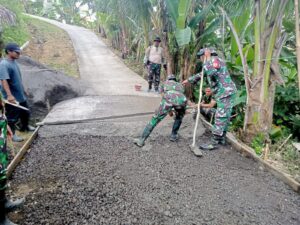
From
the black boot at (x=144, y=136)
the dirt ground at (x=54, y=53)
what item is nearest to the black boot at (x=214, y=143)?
the black boot at (x=144, y=136)

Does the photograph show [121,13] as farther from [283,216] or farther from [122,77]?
[283,216]

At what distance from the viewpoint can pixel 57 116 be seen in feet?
19.5

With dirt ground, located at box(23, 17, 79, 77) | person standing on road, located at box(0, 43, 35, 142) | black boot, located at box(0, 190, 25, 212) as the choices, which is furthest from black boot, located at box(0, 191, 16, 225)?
dirt ground, located at box(23, 17, 79, 77)

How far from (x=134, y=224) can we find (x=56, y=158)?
1953 millimetres

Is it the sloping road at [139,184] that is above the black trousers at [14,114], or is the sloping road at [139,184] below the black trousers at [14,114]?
below

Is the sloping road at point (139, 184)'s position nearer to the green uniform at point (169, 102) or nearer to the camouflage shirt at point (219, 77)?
the green uniform at point (169, 102)

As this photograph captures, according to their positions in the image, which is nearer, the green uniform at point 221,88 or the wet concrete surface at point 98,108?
the green uniform at point 221,88

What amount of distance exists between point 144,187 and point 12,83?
3.04 m

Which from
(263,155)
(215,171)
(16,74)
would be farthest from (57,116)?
(263,155)

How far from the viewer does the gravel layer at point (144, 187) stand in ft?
9.69

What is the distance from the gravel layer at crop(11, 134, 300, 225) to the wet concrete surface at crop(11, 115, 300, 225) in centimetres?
1

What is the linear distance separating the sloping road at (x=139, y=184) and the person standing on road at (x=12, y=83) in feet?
1.88

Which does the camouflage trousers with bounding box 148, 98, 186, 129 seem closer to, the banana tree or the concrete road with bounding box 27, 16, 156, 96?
the banana tree

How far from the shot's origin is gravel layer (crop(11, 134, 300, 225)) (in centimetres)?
295
